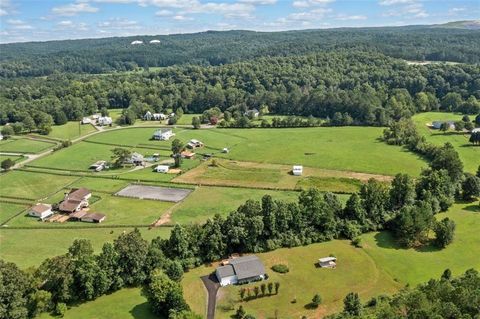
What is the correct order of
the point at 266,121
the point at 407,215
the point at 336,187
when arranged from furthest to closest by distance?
the point at 266,121 → the point at 336,187 → the point at 407,215

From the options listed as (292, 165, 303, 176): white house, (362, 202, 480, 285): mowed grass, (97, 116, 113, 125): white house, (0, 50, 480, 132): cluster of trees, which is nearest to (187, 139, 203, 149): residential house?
(0, 50, 480, 132): cluster of trees

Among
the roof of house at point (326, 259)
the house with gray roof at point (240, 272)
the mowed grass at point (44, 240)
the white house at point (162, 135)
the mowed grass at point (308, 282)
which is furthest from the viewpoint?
the white house at point (162, 135)

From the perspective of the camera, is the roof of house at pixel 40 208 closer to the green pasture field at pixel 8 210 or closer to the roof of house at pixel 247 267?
the green pasture field at pixel 8 210

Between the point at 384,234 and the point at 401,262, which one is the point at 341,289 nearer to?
the point at 401,262

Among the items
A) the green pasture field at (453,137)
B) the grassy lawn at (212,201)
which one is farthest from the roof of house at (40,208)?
the green pasture field at (453,137)

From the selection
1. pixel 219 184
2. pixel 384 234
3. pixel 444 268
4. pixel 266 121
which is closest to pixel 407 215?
pixel 384 234
